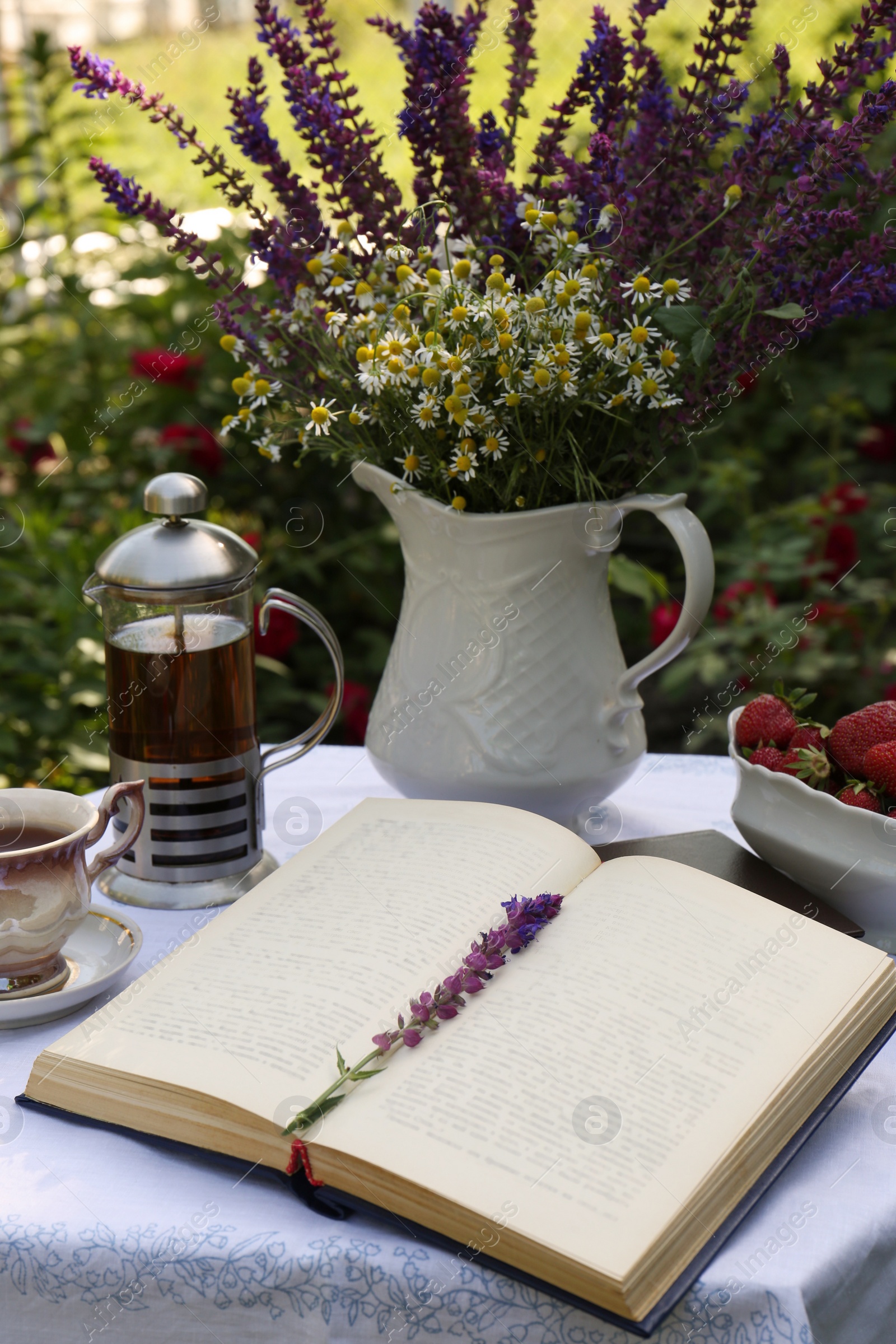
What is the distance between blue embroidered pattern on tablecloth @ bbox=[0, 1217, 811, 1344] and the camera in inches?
21.2

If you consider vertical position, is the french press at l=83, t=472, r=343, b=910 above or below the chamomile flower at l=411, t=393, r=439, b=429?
below

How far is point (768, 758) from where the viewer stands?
84 centimetres

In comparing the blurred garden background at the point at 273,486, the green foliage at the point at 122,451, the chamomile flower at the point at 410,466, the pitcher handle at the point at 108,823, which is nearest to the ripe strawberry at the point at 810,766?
the chamomile flower at the point at 410,466

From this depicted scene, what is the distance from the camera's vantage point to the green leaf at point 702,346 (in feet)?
2.69

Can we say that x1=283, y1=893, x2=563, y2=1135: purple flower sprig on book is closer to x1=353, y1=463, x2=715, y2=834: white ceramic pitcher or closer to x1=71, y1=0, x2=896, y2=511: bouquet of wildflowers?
x1=353, y1=463, x2=715, y2=834: white ceramic pitcher

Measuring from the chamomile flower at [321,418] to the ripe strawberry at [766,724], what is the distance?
1.25ft

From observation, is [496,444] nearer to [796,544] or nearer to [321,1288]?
[321,1288]

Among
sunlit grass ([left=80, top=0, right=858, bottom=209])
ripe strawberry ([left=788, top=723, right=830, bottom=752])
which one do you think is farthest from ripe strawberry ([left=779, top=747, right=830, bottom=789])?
sunlit grass ([left=80, top=0, right=858, bottom=209])

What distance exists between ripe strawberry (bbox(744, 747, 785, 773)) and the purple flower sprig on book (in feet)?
0.68

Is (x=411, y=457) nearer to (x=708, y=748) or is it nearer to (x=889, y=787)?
(x=889, y=787)

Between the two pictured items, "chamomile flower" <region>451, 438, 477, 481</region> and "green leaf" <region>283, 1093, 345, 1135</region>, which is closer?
"green leaf" <region>283, 1093, 345, 1135</region>

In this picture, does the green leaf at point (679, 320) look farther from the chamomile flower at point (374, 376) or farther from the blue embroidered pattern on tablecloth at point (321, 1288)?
the blue embroidered pattern on tablecloth at point (321, 1288)

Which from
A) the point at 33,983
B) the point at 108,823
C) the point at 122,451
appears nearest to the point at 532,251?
the point at 108,823

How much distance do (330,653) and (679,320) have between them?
0.37 m
